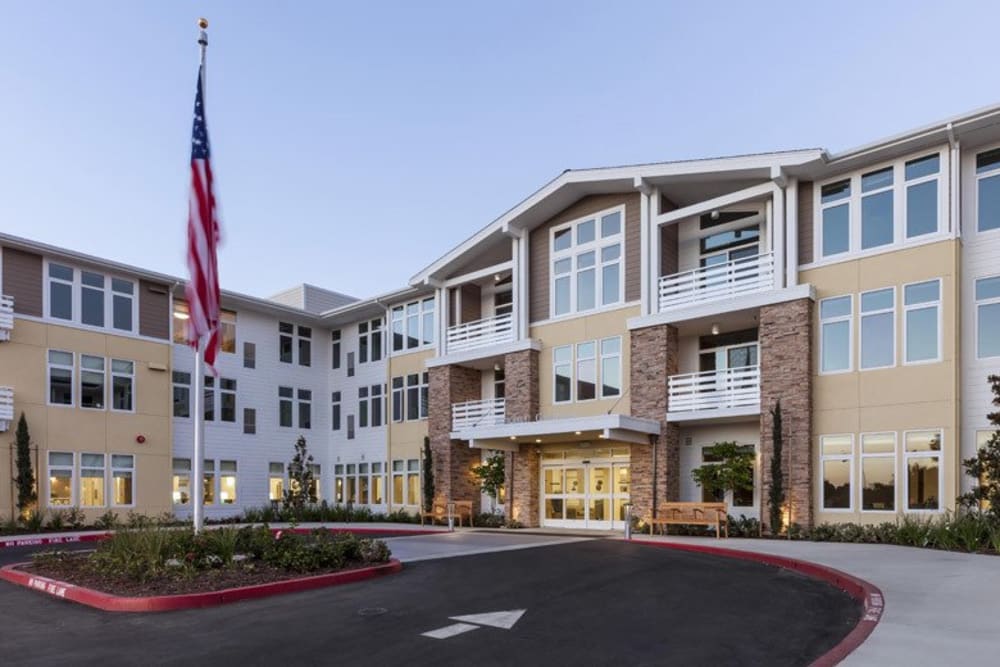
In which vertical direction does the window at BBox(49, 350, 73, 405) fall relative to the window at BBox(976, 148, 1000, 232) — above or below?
below

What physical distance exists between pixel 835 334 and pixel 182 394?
21382mm

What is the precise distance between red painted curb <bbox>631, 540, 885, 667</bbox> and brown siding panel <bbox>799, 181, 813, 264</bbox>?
762 centimetres

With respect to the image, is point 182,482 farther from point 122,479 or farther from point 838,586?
point 838,586

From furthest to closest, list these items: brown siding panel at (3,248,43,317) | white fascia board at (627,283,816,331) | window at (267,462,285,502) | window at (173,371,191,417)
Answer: window at (267,462,285,502) → window at (173,371,191,417) → brown siding panel at (3,248,43,317) → white fascia board at (627,283,816,331)

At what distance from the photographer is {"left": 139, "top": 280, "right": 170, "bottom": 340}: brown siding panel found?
85.0 ft

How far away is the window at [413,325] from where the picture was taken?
27906 mm

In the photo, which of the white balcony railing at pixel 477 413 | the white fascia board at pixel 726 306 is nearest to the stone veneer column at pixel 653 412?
the white fascia board at pixel 726 306

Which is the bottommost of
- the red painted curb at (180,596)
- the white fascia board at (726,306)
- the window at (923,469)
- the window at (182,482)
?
the window at (182,482)

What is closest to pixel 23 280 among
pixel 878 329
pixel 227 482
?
pixel 227 482

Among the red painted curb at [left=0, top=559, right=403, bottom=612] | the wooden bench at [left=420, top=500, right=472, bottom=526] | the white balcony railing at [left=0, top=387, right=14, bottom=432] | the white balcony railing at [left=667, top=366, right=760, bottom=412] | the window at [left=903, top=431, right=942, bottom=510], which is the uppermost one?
the white balcony railing at [left=667, top=366, right=760, bottom=412]

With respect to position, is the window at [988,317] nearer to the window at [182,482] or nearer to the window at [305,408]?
the window at [305,408]

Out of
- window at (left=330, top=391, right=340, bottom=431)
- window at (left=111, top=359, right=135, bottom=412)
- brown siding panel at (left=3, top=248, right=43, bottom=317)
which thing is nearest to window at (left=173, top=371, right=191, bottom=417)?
window at (left=111, top=359, right=135, bottom=412)

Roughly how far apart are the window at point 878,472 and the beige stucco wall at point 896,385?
11 cm

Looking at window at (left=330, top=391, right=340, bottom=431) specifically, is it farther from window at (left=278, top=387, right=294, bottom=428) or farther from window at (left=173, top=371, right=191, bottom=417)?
window at (left=173, top=371, right=191, bottom=417)
